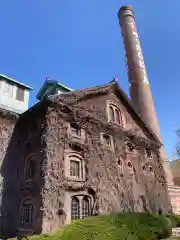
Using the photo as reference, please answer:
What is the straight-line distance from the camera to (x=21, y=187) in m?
16.5

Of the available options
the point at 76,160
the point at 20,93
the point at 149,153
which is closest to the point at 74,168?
the point at 76,160

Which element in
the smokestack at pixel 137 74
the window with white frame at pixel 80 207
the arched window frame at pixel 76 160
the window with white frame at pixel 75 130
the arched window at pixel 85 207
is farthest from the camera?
the smokestack at pixel 137 74

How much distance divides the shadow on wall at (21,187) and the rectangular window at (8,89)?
4.18m

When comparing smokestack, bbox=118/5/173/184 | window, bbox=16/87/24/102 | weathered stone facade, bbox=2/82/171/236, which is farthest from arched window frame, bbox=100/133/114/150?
smokestack, bbox=118/5/173/184

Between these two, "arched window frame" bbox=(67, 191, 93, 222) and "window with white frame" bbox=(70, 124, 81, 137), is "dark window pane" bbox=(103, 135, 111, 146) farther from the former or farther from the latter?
"arched window frame" bbox=(67, 191, 93, 222)

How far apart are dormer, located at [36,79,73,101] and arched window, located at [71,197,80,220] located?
38.7 feet

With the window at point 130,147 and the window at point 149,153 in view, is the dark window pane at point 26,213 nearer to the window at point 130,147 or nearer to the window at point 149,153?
the window at point 130,147

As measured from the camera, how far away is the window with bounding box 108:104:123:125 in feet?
76.2

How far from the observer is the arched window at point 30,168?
1675cm

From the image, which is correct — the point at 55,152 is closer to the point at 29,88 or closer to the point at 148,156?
the point at 29,88

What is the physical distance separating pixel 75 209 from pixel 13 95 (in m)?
13.2

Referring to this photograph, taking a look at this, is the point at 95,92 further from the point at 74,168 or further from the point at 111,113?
the point at 74,168

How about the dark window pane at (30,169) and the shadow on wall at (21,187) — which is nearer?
the shadow on wall at (21,187)

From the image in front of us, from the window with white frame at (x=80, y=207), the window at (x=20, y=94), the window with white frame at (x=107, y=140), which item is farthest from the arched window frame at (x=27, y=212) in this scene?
the window at (x=20, y=94)
